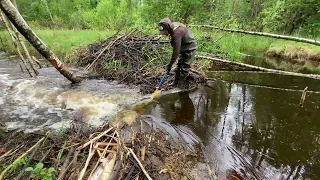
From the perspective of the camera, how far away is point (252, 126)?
172 inches

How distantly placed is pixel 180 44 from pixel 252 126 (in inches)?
91.6

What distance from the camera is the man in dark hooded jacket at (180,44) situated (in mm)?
5176

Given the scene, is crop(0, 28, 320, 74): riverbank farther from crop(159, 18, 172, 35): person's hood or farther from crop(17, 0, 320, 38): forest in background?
crop(159, 18, 172, 35): person's hood

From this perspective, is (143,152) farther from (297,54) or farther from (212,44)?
(297,54)

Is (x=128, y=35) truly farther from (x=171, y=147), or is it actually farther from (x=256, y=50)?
(x=256, y=50)

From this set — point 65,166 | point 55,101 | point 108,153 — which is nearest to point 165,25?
point 55,101

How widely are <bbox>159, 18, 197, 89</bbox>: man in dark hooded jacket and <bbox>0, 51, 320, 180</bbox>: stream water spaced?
1.71ft

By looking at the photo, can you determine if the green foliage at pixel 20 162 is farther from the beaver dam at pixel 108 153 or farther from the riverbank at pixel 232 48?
the riverbank at pixel 232 48

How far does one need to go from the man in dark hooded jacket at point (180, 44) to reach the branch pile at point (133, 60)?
18.9 inches

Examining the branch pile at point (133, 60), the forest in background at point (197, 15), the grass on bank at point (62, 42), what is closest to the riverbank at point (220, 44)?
the grass on bank at point (62, 42)

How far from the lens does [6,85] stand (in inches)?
252

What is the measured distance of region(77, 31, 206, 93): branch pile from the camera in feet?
21.5

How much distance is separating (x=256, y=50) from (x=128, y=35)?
9820 millimetres

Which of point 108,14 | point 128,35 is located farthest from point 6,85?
point 108,14
